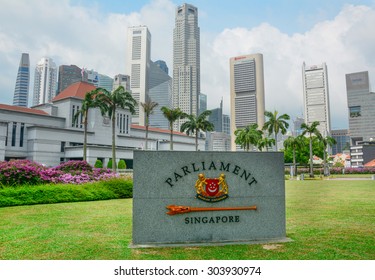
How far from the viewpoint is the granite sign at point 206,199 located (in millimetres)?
6781

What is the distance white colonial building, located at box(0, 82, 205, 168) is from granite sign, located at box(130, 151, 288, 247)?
50303 millimetres

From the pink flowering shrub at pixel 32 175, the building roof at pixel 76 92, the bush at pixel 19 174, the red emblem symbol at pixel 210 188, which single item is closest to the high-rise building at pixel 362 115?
the building roof at pixel 76 92

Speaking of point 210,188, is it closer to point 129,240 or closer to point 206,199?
point 206,199

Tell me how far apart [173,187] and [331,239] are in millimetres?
3810

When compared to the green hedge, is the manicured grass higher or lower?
lower

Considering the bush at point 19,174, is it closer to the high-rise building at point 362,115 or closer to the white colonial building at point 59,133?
the white colonial building at point 59,133

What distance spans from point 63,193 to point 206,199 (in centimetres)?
1093

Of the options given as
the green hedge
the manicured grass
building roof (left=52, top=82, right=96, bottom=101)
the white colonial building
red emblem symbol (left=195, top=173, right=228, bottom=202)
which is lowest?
the manicured grass

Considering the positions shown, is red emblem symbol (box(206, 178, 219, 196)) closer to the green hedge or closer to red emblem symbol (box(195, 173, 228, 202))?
red emblem symbol (box(195, 173, 228, 202))

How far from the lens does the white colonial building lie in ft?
170

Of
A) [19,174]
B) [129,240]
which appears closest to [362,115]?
[19,174]

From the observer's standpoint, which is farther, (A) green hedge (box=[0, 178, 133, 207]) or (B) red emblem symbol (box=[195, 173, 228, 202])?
(A) green hedge (box=[0, 178, 133, 207])

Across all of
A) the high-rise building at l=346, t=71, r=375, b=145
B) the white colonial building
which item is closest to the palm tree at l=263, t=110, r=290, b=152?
the white colonial building

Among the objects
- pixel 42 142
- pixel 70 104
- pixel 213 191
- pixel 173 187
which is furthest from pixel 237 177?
pixel 70 104
